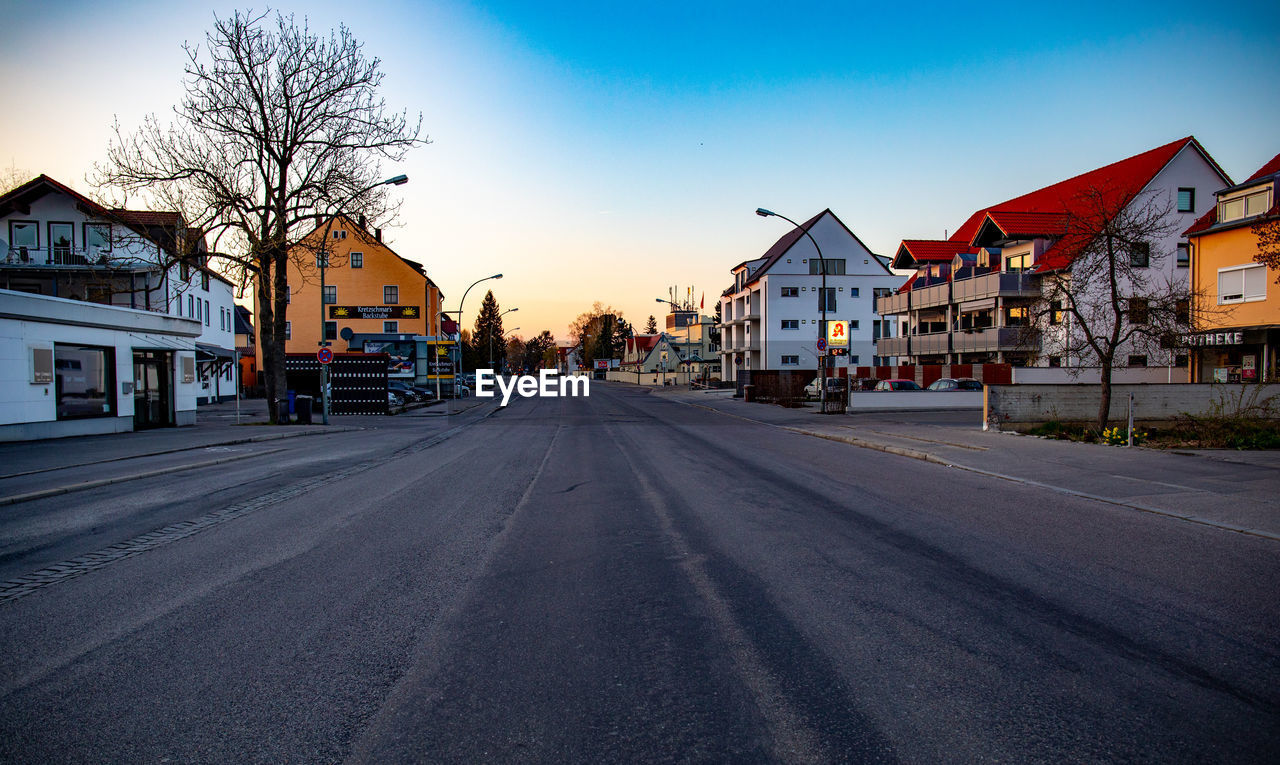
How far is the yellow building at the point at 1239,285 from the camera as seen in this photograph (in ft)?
87.7

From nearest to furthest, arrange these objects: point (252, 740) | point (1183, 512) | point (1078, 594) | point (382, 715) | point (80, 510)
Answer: point (252, 740) → point (382, 715) → point (1078, 594) → point (1183, 512) → point (80, 510)

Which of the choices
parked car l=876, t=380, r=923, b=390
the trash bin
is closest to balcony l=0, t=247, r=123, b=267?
the trash bin

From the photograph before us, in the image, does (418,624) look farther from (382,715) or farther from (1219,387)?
(1219,387)

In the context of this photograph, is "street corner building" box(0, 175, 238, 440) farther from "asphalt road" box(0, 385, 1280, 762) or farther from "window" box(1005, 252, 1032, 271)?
"window" box(1005, 252, 1032, 271)

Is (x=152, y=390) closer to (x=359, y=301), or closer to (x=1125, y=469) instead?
(x=1125, y=469)

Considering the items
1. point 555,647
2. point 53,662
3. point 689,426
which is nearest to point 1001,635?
point 555,647

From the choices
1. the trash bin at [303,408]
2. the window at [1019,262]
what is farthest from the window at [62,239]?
the window at [1019,262]

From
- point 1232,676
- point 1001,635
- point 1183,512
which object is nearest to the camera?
point 1232,676

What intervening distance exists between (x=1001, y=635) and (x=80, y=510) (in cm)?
1108

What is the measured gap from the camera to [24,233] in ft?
121

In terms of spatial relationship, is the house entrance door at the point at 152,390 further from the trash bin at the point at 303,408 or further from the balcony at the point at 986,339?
the balcony at the point at 986,339

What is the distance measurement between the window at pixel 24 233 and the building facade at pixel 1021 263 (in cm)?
4979

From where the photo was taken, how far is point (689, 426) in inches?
1006

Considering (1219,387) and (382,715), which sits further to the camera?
(1219,387)
